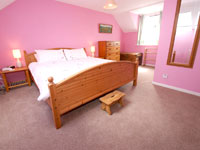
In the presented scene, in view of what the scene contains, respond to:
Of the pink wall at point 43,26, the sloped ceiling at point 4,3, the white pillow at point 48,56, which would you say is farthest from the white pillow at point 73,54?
the sloped ceiling at point 4,3

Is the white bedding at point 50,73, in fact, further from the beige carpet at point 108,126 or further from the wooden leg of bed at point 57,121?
the beige carpet at point 108,126

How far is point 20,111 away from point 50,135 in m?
0.93

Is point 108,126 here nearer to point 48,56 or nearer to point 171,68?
point 171,68

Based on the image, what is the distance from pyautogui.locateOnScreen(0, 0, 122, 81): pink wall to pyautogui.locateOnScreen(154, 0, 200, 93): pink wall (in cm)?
254

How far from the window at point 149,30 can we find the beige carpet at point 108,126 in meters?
3.48

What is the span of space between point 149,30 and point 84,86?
4772mm

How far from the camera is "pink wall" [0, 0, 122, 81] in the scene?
8.49ft

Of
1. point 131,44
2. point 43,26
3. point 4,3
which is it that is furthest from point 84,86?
point 131,44

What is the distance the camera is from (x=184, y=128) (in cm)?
144

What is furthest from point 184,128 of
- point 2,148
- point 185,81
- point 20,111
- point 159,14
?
point 159,14

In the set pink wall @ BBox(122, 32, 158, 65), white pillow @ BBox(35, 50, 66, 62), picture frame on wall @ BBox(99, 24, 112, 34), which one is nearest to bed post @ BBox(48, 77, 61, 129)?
white pillow @ BBox(35, 50, 66, 62)

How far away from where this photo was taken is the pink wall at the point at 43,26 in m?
2.59

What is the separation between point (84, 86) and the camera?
165 cm

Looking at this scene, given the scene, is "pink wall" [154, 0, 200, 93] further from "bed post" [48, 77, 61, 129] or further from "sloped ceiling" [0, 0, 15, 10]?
"sloped ceiling" [0, 0, 15, 10]
